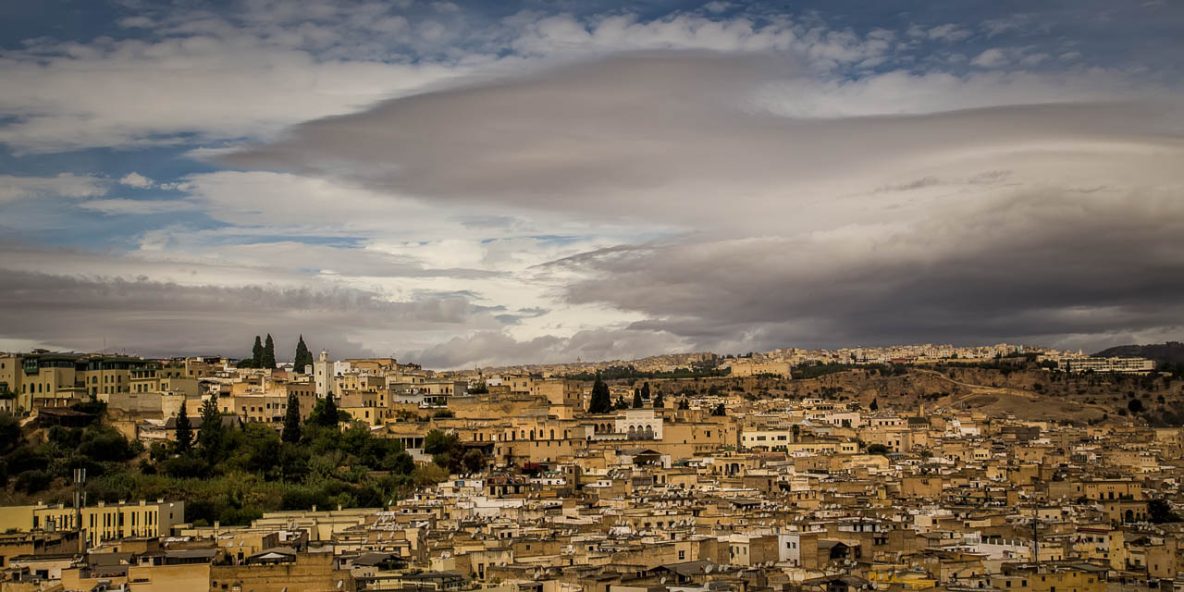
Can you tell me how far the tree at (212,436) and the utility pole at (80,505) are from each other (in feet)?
15.3

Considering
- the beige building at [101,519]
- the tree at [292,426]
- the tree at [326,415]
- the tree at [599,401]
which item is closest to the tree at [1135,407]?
the tree at [599,401]

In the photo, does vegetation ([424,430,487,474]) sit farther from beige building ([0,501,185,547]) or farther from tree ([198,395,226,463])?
beige building ([0,501,185,547])

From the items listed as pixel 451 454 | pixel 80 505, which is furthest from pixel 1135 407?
pixel 80 505

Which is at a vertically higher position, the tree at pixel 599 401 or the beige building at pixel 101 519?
the tree at pixel 599 401

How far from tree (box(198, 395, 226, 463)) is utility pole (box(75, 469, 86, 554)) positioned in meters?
4.67

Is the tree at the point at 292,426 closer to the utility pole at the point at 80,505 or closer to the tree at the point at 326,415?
the tree at the point at 326,415

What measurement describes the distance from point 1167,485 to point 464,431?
23535 mm

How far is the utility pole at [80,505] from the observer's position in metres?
36.4

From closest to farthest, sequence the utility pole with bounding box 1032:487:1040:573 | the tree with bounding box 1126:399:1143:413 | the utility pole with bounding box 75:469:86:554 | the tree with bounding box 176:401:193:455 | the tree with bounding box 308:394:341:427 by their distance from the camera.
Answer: the utility pole with bounding box 1032:487:1040:573 < the utility pole with bounding box 75:469:86:554 < the tree with bounding box 176:401:193:455 < the tree with bounding box 308:394:341:427 < the tree with bounding box 1126:399:1143:413

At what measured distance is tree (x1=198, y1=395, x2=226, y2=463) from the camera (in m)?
49.1

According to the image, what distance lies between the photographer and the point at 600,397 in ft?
207

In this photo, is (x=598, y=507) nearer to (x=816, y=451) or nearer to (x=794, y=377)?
(x=816, y=451)

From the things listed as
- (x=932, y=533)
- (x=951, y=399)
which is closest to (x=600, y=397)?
(x=932, y=533)

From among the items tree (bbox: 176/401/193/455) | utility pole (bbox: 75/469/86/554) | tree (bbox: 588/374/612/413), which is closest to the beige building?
utility pole (bbox: 75/469/86/554)
